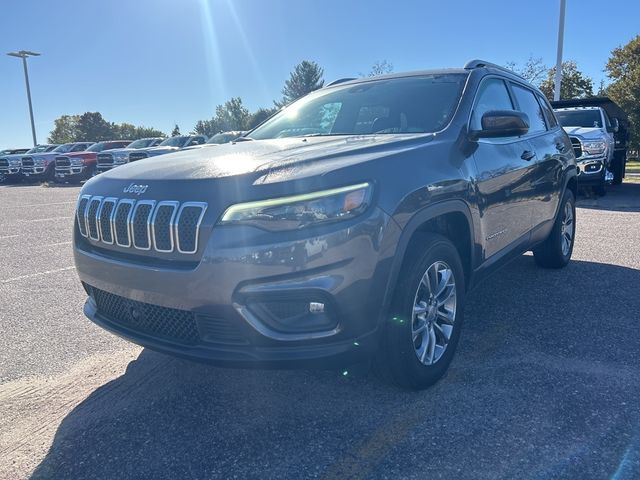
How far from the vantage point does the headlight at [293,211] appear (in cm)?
231

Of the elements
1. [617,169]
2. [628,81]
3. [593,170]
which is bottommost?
[617,169]

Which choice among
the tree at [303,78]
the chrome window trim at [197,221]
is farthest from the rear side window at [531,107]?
the tree at [303,78]

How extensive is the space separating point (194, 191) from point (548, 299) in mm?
3363

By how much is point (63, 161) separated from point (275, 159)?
2216 centimetres

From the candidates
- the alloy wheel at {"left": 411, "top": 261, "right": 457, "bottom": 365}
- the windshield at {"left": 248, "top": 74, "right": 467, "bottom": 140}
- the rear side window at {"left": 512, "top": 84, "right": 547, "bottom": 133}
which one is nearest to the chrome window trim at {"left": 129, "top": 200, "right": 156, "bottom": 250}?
the alloy wheel at {"left": 411, "top": 261, "right": 457, "bottom": 365}

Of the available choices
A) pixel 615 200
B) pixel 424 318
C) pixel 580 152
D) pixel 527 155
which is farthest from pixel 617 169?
pixel 424 318

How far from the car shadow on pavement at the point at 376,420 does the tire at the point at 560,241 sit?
1617mm

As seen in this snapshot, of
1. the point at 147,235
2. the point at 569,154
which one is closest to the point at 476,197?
the point at 147,235

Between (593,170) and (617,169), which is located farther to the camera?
(617,169)

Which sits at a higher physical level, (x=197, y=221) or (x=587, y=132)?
(x=587, y=132)

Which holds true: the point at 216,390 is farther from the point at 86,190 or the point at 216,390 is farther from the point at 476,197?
the point at 476,197

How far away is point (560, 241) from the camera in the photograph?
17.4 feet

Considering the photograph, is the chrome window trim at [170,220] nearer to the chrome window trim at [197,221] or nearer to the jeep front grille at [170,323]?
the chrome window trim at [197,221]

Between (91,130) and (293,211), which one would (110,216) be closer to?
(293,211)
